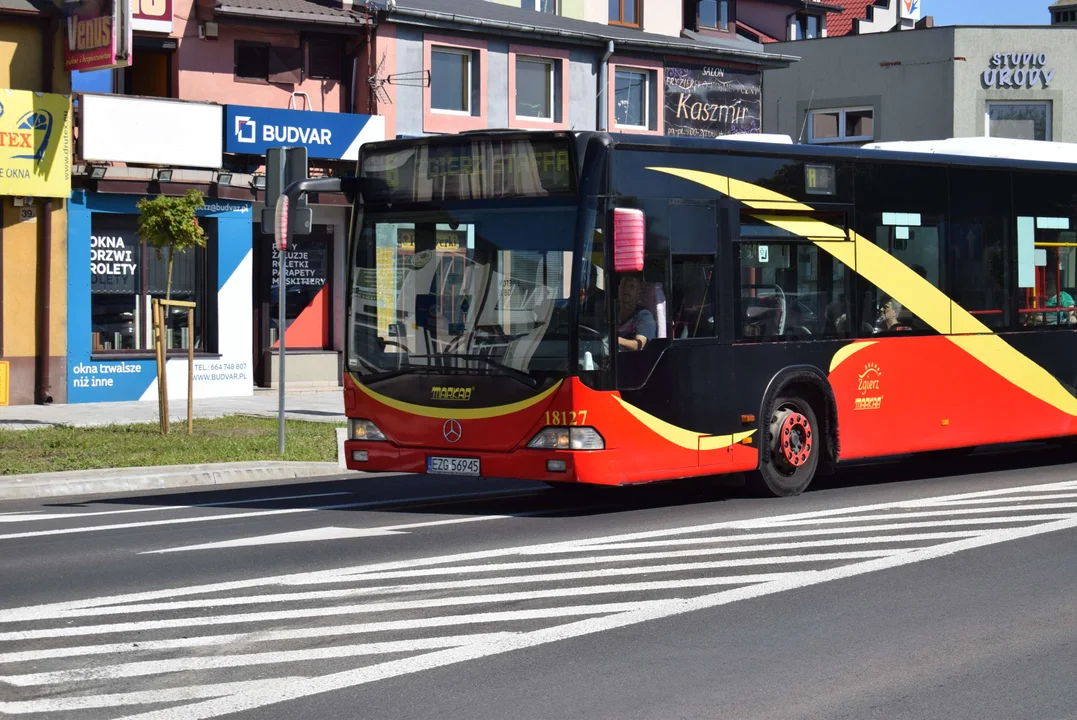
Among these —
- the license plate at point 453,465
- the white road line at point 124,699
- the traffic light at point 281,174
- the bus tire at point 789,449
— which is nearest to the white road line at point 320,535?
the license plate at point 453,465

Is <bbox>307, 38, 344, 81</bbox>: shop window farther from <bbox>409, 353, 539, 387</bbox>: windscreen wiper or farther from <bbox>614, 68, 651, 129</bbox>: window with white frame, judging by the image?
<bbox>409, 353, 539, 387</bbox>: windscreen wiper

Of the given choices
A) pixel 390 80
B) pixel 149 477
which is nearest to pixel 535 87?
pixel 390 80

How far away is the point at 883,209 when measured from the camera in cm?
1425

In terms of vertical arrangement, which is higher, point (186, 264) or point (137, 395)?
point (186, 264)

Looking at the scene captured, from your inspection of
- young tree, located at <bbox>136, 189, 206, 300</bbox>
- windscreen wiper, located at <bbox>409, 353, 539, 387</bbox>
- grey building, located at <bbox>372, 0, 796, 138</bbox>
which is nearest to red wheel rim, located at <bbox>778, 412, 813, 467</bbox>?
windscreen wiper, located at <bbox>409, 353, 539, 387</bbox>

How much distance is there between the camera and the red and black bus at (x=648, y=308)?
11781mm

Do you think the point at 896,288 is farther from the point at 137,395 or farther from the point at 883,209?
the point at 137,395

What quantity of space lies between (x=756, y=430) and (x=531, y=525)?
2.38 metres

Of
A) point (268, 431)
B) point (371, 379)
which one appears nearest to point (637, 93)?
point (268, 431)

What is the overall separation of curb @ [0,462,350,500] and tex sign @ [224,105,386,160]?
11.8 metres

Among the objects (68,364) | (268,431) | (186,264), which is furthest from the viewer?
(186,264)

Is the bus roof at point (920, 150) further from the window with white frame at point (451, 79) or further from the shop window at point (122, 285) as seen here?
the window with white frame at point (451, 79)

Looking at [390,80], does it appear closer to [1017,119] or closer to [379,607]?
[1017,119]

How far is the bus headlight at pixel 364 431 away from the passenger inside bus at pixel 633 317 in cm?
223
